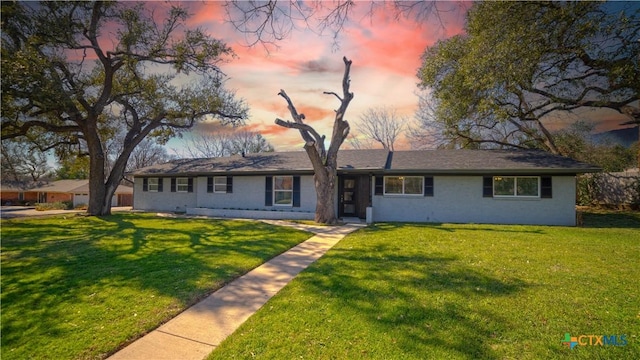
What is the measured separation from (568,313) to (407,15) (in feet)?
14.8

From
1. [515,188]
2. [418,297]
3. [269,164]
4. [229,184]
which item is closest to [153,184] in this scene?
[229,184]

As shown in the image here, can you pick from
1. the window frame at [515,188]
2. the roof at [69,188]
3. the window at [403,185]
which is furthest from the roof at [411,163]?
the roof at [69,188]

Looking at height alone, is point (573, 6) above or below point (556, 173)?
above

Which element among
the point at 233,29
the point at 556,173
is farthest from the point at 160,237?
the point at 556,173

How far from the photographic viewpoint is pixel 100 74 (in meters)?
17.8

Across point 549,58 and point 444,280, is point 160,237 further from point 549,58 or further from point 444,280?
point 549,58

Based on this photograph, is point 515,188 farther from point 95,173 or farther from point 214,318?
point 95,173

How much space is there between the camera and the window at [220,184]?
59.6ft

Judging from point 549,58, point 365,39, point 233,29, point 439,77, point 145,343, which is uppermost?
point 439,77

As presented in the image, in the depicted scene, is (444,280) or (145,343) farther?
(444,280)

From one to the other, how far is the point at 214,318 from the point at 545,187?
47.8 feet

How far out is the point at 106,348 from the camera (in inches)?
131

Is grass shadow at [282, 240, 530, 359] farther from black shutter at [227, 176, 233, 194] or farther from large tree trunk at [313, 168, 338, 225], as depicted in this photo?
black shutter at [227, 176, 233, 194]

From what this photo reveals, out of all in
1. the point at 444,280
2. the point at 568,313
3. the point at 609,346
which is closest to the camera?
the point at 609,346
